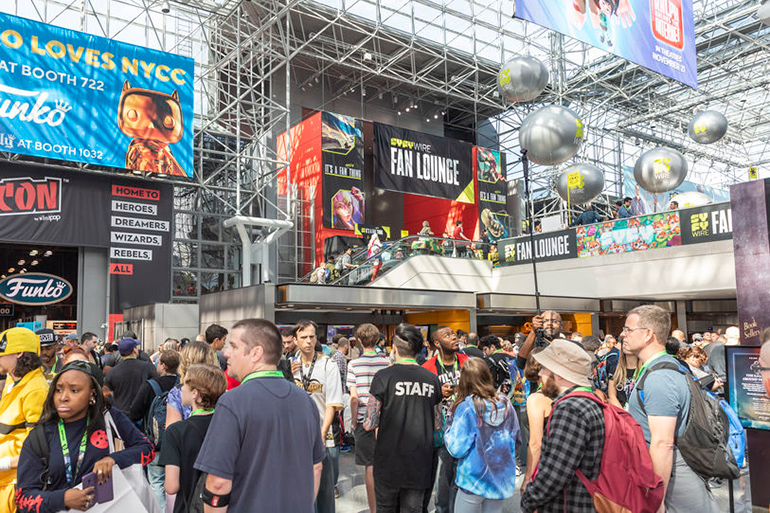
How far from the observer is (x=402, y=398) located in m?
4.02

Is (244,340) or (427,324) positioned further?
(427,324)

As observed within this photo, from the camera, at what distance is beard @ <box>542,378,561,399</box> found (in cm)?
318

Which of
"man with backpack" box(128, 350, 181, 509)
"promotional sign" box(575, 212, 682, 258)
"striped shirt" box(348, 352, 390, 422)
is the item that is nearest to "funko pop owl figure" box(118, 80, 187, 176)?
"promotional sign" box(575, 212, 682, 258)

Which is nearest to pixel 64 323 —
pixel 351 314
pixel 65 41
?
pixel 65 41

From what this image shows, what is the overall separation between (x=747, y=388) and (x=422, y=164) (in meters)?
19.0

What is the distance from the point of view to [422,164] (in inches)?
910

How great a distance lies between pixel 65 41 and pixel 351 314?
33.1 ft

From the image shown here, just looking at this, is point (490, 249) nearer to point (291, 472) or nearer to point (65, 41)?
point (65, 41)

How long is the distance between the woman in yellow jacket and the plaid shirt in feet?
8.10

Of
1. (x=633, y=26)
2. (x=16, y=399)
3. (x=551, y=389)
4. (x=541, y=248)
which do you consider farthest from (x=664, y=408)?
(x=541, y=248)

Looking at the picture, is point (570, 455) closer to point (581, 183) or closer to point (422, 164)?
point (581, 183)

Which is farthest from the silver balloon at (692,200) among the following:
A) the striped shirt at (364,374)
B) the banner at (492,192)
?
the striped shirt at (364,374)

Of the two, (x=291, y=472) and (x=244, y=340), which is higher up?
(x=244, y=340)

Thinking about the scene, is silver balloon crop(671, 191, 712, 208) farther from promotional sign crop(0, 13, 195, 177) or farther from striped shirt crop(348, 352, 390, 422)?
striped shirt crop(348, 352, 390, 422)
